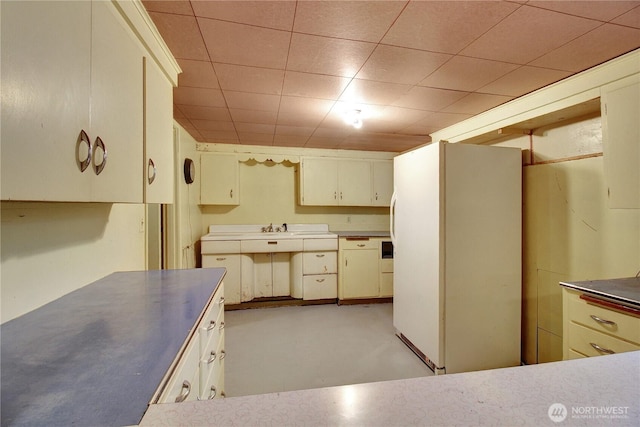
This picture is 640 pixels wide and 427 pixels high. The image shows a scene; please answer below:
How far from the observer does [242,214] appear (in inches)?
157

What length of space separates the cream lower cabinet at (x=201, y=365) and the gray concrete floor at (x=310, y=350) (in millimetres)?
693

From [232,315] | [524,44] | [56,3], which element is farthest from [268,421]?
[232,315]

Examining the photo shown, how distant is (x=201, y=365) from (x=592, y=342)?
6.45ft

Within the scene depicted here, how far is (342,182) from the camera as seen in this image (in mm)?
4012

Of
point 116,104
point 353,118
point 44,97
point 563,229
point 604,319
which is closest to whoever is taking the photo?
point 44,97

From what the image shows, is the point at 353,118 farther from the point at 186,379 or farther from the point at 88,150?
the point at 186,379

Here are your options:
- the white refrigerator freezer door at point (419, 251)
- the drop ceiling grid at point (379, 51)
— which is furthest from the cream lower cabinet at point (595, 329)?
the drop ceiling grid at point (379, 51)

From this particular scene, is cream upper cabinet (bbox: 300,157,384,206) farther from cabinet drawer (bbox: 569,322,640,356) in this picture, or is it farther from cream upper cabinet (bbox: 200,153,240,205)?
cabinet drawer (bbox: 569,322,640,356)

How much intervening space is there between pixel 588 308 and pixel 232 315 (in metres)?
3.20

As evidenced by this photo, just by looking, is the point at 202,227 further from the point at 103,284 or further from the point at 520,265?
the point at 520,265

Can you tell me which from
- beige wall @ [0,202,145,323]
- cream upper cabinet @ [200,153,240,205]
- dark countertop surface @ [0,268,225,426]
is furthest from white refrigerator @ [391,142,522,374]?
cream upper cabinet @ [200,153,240,205]

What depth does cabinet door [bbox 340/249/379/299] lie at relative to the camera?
11.9 ft

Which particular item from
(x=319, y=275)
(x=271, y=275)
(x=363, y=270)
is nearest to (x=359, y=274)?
(x=363, y=270)

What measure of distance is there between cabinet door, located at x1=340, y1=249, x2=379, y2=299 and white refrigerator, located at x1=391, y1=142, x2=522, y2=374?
1.37 metres
